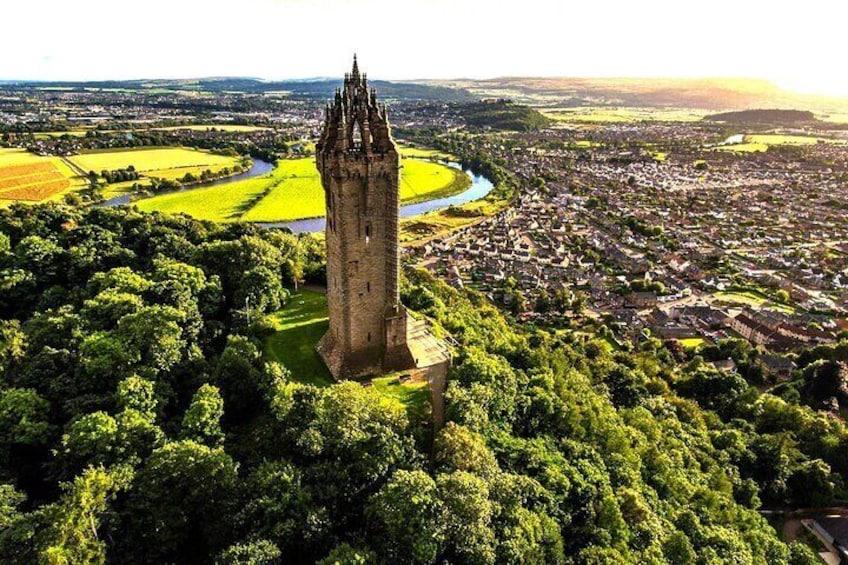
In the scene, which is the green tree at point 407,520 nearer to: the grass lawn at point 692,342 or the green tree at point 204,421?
the green tree at point 204,421

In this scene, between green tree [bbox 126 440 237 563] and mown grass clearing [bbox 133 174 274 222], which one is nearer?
green tree [bbox 126 440 237 563]

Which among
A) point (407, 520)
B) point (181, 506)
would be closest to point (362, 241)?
point (407, 520)

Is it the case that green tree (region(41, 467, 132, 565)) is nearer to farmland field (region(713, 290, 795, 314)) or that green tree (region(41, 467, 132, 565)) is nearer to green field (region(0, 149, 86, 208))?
farmland field (region(713, 290, 795, 314))

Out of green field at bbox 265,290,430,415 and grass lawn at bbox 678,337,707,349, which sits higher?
green field at bbox 265,290,430,415

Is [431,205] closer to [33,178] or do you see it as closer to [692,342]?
[692,342]

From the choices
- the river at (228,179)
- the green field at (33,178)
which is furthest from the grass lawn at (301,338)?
the green field at (33,178)

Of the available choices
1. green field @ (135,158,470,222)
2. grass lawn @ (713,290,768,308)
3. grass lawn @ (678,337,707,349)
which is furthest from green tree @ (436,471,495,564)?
green field @ (135,158,470,222)

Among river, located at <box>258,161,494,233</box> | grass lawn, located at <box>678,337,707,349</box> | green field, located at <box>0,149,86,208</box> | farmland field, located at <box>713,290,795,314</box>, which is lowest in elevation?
grass lawn, located at <box>678,337,707,349</box>
